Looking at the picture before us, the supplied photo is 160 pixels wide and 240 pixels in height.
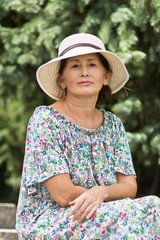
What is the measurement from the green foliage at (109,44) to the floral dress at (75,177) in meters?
1.32

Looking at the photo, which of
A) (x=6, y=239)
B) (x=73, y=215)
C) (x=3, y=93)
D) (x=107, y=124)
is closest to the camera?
(x=73, y=215)

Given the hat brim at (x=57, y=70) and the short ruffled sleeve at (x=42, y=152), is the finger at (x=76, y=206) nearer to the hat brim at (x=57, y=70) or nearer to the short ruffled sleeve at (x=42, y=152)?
the short ruffled sleeve at (x=42, y=152)

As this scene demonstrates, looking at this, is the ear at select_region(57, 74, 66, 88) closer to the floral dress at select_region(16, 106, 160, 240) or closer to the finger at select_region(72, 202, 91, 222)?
the floral dress at select_region(16, 106, 160, 240)

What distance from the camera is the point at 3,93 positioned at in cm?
529

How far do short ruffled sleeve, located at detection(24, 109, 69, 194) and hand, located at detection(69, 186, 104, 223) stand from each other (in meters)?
0.18

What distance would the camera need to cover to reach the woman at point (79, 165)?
2139 millimetres

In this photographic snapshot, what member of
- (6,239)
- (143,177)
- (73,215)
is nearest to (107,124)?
(73,215)

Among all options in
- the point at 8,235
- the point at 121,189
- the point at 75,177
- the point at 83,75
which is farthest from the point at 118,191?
the point at 8,235

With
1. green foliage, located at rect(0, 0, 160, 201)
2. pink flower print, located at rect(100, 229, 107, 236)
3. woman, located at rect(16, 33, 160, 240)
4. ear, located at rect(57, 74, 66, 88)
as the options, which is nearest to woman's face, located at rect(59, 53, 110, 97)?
woman, located at rect(16, 33, 160, 240)

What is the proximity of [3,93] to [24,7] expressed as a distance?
4.41ft

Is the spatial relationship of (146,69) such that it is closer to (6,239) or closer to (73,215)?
(6,239)

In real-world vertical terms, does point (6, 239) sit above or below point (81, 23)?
below

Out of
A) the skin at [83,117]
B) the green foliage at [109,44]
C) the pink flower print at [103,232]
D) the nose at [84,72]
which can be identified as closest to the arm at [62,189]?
the skin at [83,117]

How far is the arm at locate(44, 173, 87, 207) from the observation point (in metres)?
2.32
